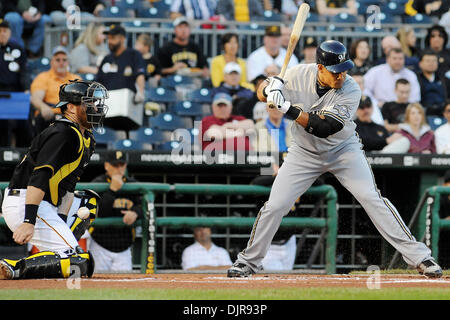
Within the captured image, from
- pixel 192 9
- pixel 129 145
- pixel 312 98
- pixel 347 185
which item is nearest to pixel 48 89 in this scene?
pixel 129 145

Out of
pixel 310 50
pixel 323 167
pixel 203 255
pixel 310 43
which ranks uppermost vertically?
pixel 310 43

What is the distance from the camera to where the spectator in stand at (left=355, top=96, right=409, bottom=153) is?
9.88 metres

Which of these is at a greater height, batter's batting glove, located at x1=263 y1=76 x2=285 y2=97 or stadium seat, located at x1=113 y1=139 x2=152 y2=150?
batter's batting glove, located at x1=263 y1=76 x2=285 y2=97

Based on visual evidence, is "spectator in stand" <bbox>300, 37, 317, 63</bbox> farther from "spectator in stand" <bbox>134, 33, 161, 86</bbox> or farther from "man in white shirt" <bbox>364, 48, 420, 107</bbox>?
"spectator in stand" <bbox>134, 33, 161, 86</bbox>

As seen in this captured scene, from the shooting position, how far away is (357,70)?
11.7 metres

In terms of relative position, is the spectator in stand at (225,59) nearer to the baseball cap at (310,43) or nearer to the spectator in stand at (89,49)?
the baseball cap at (310,43)

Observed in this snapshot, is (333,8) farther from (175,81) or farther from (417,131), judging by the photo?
(417,131)

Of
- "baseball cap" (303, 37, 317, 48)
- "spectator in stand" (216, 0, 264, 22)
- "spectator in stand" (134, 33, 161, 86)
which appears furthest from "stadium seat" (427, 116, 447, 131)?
"spectator in stand" (134, 33, 161, 86)

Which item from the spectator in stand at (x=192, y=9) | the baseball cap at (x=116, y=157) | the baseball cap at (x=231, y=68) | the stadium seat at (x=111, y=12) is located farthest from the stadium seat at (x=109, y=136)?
the spectator in stand at (x=192, y=9)

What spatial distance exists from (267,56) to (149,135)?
7.30ft

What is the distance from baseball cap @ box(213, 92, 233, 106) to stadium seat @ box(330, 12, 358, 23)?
360cm

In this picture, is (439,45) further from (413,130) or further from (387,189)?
(387,189)

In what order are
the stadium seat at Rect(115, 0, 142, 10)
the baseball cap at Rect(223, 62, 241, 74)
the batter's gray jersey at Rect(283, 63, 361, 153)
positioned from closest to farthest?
1. the batter's gray jersey at Rect(283, 63, 361, 153)
2. the baseball cap at Rect(223, 62, 241, 74)
3. the stadium seat at Rect(115, 0, 142, 10)

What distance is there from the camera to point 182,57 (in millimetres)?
11984
